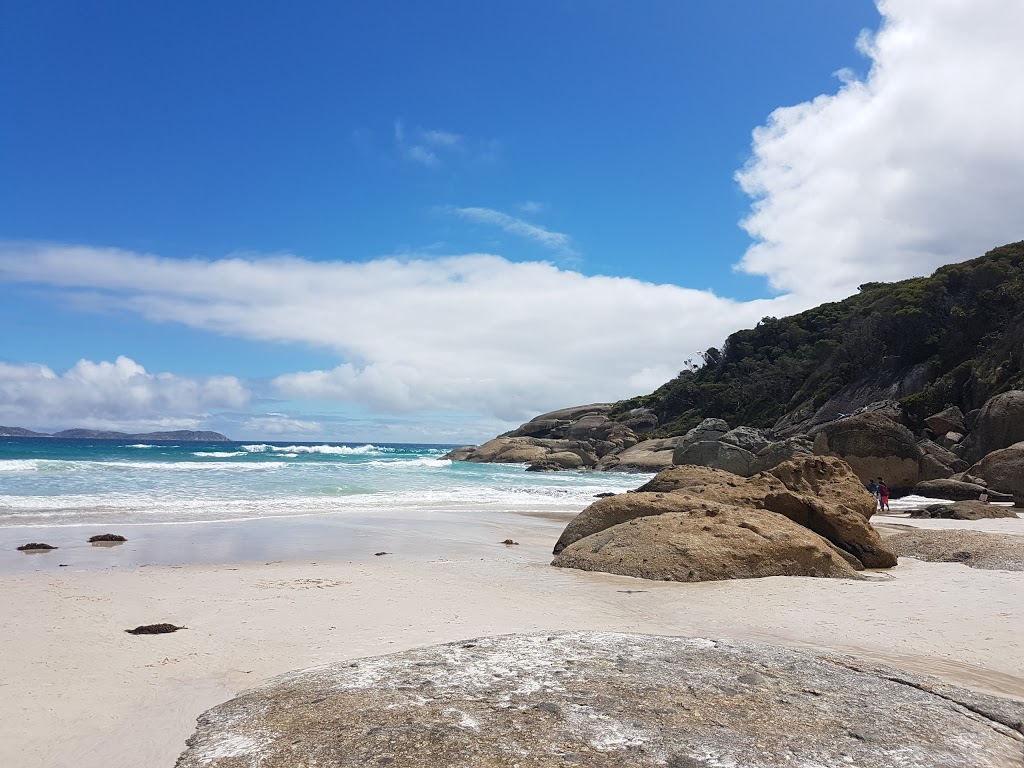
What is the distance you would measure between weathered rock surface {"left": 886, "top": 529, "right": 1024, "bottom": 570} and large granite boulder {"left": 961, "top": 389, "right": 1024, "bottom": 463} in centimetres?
1796

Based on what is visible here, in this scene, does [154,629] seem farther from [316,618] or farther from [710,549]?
[710,549]

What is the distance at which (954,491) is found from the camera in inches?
933

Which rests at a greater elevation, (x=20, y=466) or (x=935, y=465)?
(x=935, y=465)

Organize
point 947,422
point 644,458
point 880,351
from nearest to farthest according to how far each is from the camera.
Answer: point 947,422 < point 644,458 < point 880,351

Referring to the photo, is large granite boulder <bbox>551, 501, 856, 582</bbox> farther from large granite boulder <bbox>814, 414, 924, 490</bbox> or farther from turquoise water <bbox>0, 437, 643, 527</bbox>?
large granite boulder <bbox>814, 414, 924, 490</bbox>

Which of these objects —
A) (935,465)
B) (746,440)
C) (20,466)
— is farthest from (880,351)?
(20,466)

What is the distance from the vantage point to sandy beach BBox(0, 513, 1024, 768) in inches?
181

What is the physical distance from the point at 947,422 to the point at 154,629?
1479 inches

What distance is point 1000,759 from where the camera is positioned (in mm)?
3539

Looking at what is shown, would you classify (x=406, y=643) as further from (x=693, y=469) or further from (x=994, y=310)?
(x=994, y=310)

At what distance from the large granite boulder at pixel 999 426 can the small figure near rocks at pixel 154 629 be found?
29306 millimetres

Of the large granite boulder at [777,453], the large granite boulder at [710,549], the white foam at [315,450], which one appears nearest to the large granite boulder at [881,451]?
the large granite boulder at [777,453]

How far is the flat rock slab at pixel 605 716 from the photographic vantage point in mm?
3473

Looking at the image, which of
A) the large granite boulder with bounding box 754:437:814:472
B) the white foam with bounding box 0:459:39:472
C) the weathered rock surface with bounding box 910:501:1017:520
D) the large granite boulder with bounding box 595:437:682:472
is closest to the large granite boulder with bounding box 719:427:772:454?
the large granite boulder with bounding box 754:437:814:472
